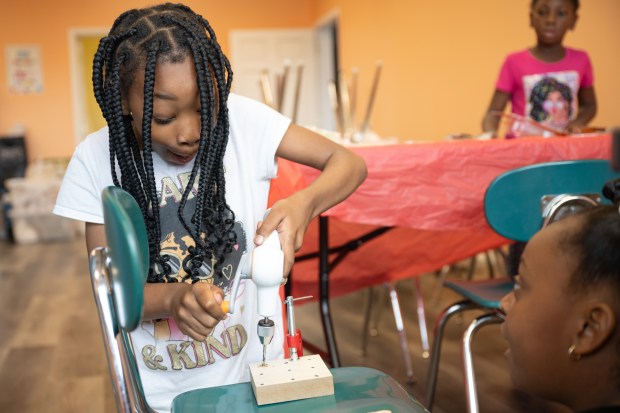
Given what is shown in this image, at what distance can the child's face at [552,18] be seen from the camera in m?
2.20

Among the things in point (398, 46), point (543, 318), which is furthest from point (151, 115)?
point (398, 46)

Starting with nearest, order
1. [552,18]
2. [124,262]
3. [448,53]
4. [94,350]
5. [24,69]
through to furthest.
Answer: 1. [124,262]
2. [552,18]
3. [94,350]
4. [448,53]
5. [24,69]

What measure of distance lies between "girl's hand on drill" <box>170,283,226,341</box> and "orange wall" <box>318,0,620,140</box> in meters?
2.43

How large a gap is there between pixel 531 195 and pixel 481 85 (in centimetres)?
247

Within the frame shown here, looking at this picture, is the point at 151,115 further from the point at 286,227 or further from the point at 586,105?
the point at 586,105

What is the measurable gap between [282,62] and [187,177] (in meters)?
6.50

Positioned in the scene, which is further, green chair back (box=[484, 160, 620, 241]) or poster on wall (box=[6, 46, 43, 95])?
poster on wall (box=[6, 46, 43, 95])

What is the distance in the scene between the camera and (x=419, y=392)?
77.3 inches

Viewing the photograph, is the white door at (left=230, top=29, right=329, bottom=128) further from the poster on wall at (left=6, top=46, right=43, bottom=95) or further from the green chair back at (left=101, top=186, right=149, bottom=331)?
the green chair back at (left=101, top=186, right=149, bottom=331)

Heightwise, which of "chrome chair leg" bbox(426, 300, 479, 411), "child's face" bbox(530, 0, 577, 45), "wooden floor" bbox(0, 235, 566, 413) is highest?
"child's face" bbox(530, 0, 577, 45)

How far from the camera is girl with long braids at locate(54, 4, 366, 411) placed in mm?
837

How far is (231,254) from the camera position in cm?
99

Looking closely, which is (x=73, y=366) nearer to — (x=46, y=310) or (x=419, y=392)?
(x=46, y=310)

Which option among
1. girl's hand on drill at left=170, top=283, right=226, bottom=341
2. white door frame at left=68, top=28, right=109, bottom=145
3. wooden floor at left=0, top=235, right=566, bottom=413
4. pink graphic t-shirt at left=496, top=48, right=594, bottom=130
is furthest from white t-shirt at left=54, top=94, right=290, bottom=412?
white door frame at left=68, top=28, right=109, bottom=145
